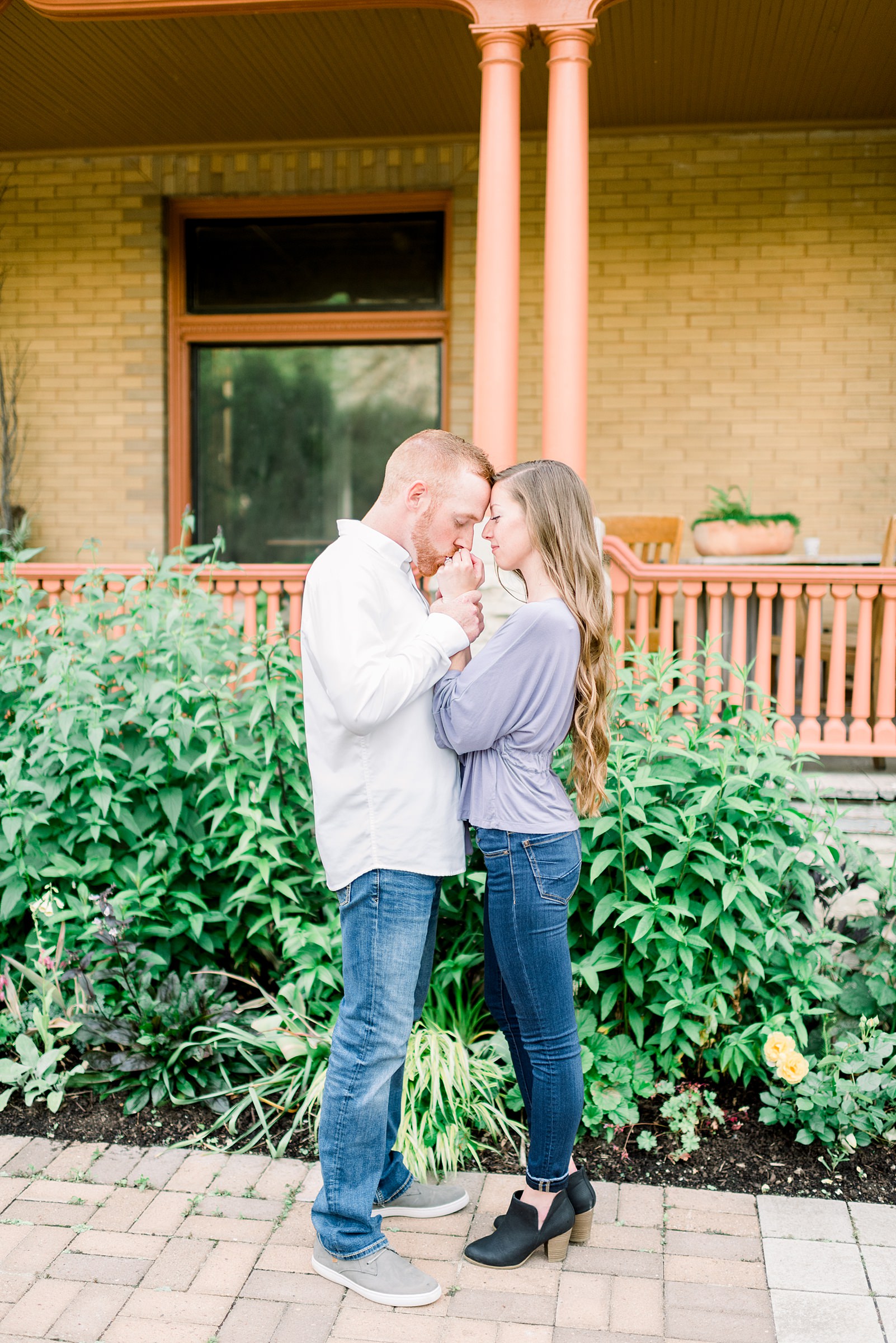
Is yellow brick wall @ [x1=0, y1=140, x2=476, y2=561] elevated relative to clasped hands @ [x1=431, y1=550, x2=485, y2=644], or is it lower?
elevated

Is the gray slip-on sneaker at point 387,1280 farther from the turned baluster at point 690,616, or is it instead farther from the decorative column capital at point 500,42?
the decorative column capital at point 500,42

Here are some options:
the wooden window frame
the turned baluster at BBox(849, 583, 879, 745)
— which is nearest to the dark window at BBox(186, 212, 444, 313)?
the wooden window frame

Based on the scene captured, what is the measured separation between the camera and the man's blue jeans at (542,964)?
2355mm

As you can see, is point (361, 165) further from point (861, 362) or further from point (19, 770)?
point (19, 770)

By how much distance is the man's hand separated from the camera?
2.33m

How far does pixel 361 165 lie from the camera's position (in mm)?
7797

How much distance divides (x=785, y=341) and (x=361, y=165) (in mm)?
3183

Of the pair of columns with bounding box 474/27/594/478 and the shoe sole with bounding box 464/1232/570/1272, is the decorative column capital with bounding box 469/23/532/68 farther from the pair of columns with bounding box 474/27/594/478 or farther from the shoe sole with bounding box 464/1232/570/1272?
the shoe sole with bounding box 464/1232/570/1272

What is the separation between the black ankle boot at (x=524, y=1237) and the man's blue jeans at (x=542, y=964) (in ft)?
0.23

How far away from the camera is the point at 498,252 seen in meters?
5.43

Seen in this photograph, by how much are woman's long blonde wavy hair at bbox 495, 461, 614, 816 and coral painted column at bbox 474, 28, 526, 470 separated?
301cm

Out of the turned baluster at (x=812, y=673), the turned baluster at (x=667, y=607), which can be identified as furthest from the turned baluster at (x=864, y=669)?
the turned baluster at (x=667, y=607)

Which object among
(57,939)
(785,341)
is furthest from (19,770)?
(785,341)

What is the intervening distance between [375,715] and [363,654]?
12cm
